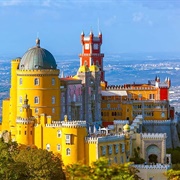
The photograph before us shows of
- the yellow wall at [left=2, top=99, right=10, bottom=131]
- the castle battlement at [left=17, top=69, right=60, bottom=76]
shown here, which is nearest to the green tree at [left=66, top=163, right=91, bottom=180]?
the castle battlement at [left=17, top=69, right=60, bottom=76]

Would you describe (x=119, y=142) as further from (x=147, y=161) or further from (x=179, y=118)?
(x=179, y=118)

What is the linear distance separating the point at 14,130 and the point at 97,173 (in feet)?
76.6

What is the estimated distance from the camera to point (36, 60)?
8556 cm

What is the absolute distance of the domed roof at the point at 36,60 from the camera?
85.3 metres

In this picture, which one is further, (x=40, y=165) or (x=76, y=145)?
(x=76, y=145)

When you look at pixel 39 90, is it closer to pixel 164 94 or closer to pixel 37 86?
pixel 37 86

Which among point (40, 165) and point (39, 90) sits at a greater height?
point (39, 90)

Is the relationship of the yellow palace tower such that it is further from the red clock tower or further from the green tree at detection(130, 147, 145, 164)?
the red clock tower

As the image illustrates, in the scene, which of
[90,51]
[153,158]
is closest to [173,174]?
[153,158]

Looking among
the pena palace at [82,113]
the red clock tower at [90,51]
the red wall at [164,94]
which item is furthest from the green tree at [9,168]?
the red clock tower at [90,51]

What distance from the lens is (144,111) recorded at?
101500 millimetres

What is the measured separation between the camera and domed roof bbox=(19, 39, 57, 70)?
85312mm

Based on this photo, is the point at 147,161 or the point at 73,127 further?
the point at 147,161

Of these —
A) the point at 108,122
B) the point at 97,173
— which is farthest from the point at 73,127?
the point at 108,122
